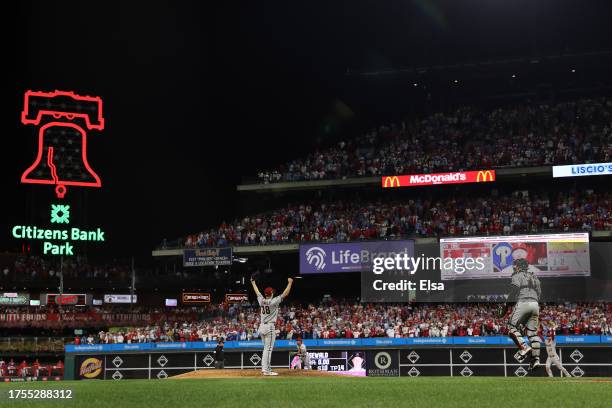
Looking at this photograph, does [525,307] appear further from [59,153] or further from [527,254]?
[59,153]

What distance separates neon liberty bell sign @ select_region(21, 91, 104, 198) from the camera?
149 feet

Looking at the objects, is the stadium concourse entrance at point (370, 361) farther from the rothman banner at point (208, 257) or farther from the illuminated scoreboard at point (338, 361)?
the rothman banner at point (208, 257)

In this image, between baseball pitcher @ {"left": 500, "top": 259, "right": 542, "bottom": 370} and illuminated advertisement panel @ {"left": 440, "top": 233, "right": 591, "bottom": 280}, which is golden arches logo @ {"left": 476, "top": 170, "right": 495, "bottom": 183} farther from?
Answer: baseball pitcher @ {"left": 500, "top": 259, "right": 542, "bottom": 370}

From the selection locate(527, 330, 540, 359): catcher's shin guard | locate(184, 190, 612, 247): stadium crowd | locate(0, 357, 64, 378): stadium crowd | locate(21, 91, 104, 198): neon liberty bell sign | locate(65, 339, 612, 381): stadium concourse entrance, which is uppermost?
locate(21, 91, 104, 198): neon liberty bell sign

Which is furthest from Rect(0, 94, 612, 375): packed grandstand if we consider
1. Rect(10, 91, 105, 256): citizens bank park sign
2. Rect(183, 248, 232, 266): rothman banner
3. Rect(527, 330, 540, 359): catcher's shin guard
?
Rect(527, 330, 540, 359): catcher's shin guard

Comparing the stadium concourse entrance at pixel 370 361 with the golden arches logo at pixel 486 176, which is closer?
the stadium concourse entrance at pixel 370 361

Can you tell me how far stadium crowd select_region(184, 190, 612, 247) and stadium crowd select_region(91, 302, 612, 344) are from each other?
459cm

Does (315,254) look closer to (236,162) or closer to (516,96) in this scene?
(236,162)

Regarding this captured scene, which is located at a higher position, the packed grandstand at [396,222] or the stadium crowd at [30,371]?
the packed grandstand at [396,222]

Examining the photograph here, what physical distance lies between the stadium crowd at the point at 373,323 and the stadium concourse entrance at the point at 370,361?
0.85m

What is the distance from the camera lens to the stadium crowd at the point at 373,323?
131 ft

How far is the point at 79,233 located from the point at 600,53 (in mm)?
37526

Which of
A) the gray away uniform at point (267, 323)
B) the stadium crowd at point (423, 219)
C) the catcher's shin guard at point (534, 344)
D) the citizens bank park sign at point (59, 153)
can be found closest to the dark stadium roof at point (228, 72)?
the citizens bank park sign at point (59, 153)

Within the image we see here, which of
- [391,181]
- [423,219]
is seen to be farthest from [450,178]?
[391,181]
